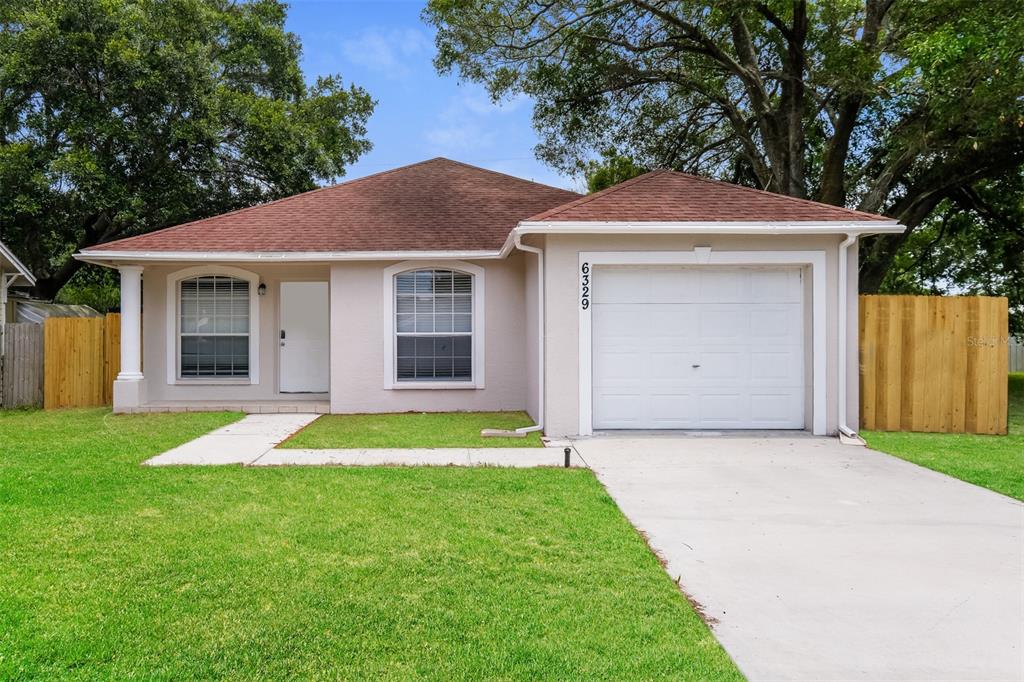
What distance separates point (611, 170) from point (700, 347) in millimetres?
9241

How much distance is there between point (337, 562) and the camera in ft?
12.0

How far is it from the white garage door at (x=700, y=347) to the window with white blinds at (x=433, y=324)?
3023mm

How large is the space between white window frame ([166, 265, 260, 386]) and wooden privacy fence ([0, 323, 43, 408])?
2334mm

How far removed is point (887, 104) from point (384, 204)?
470 inches

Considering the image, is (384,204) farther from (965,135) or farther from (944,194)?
(944,194)

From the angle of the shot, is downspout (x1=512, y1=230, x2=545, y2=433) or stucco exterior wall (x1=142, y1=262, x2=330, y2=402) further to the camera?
stucco exterior wall (x1=142, y1=262, x2=330, y2=402)

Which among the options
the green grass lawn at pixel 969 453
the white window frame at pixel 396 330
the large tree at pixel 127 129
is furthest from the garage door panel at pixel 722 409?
the large tree at pixel 127 129

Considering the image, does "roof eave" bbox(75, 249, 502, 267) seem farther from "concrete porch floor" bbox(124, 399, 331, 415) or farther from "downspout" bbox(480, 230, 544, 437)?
"concrete porch floor" bbox(124, 399, 331, 415)

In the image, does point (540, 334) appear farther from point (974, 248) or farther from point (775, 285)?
point (974, 248)

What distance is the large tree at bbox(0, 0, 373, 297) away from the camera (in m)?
15.3

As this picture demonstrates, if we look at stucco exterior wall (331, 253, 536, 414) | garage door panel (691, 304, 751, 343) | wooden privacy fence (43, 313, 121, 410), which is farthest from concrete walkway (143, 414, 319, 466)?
garage door panel (691, 304, 751, 343)

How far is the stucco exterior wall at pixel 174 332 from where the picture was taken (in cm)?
1097

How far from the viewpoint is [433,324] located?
410 inches

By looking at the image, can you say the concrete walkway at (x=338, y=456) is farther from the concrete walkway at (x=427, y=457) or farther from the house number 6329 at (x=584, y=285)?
the house number 6329 at (x=584, y=285)
